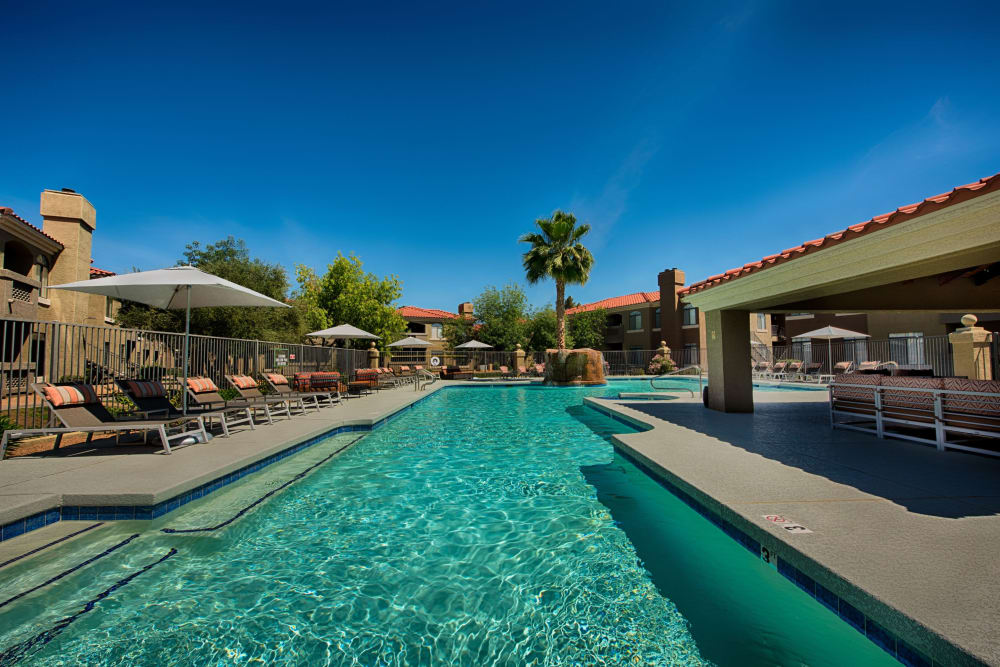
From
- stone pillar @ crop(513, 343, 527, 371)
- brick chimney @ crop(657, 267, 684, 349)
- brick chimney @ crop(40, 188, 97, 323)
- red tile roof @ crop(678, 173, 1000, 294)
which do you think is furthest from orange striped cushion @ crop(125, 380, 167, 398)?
brick chimney @ crop(657, 267, 684, 349)

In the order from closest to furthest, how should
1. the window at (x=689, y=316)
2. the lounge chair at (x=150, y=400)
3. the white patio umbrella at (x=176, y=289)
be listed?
the lounge chair at (x=150, y=400) → the white patio umbrella at (x=176, y=289) → the window at (x=689, y=316)

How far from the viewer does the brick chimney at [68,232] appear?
62.4ft

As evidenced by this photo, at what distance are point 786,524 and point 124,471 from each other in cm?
626

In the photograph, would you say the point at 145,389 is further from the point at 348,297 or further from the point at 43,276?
the point at 348,297

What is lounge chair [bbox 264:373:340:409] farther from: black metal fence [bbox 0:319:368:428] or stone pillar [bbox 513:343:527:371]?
stone pillar [bbox 513:343:527:371]

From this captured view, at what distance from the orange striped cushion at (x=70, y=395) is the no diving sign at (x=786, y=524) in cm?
788

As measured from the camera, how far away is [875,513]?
3.03 metres

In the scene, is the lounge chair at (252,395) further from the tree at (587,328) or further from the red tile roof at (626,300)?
the red tile roof at (626,300)

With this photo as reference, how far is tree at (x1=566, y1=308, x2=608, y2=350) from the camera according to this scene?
35438 millimetres

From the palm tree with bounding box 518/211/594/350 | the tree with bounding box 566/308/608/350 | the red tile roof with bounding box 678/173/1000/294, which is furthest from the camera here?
the tree with bounding box 566/308/608/350

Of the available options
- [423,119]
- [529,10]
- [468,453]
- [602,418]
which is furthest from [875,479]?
[423,119]

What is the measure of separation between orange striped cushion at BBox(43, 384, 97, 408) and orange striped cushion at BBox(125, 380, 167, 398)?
0.43 metres

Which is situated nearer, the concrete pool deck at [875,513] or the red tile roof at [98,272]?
the concrete pool deck at [875,513]

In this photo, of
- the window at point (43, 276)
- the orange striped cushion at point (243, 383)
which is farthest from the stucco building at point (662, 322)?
the window at point (43, 276)
